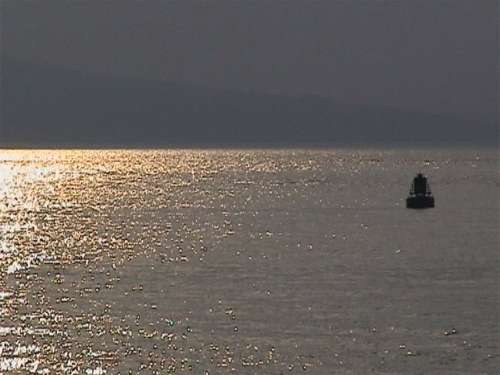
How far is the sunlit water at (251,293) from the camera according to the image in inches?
1801

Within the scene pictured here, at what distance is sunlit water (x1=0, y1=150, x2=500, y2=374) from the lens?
150 ft

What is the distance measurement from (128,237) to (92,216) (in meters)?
28.1

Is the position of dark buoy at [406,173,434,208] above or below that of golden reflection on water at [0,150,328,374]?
above

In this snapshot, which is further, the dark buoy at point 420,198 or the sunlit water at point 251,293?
the dark buoy at point 420,198

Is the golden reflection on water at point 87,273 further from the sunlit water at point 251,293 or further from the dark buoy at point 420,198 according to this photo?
the dark buoy at point 420,198

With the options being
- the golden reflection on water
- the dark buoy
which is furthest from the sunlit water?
the dark buoy

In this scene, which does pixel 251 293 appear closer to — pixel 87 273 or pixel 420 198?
pixel 87 273

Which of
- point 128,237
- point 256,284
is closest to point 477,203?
point 128,237

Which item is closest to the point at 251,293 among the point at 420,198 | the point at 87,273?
the point at 87,273

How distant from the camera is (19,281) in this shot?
66625 mm

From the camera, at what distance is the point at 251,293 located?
61.9 metres

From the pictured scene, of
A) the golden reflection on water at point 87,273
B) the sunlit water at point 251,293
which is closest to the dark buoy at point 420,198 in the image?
the sunlit water at point 251,293

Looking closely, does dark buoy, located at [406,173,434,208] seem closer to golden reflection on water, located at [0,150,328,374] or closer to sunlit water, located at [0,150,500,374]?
sunlit water, located at [0,150,500,374]

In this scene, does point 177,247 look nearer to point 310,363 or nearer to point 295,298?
point 295,298
